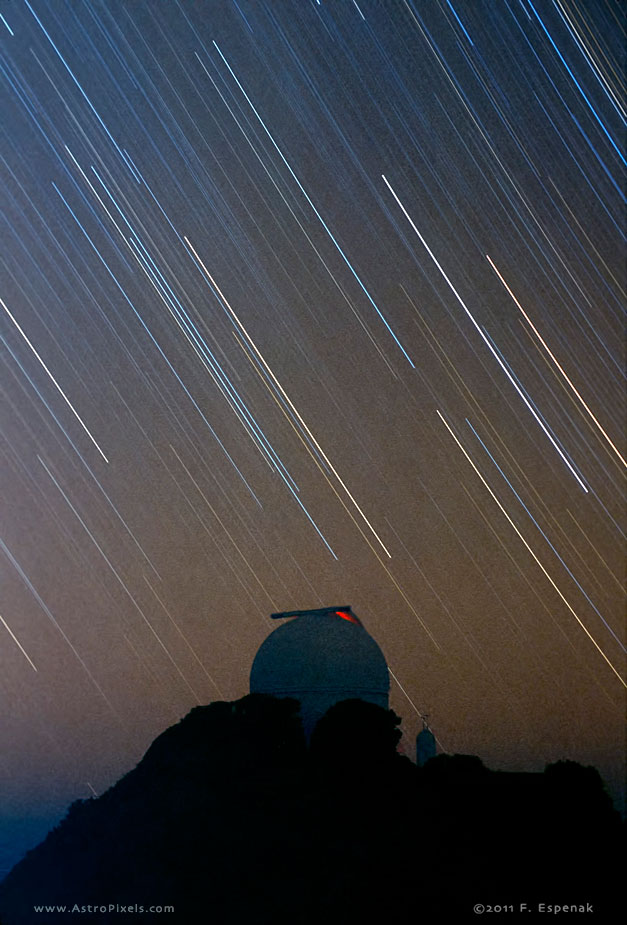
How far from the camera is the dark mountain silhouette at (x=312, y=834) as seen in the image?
693 inches

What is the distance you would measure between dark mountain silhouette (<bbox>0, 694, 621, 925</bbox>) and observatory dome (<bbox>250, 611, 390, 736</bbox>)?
100 cm

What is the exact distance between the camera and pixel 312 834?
781 inches

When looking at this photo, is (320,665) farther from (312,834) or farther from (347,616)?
(312,834)

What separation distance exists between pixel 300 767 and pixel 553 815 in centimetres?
639

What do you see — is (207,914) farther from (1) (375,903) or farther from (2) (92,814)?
(2) (92,814)

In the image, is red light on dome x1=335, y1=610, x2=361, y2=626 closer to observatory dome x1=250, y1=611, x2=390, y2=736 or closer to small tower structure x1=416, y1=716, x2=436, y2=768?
observatory dome x1=250, y1=611, x2=390, y2=736

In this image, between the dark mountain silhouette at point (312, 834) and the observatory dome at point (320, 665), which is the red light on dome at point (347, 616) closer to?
the observatory dome at point (320, 665)

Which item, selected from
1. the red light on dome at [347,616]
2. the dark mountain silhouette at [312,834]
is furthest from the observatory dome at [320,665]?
the dark mountain silhouette at [312,834]

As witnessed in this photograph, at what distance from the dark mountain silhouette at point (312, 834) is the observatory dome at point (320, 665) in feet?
3.28

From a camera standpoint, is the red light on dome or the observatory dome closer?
the observatory dome

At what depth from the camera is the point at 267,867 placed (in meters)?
19.1

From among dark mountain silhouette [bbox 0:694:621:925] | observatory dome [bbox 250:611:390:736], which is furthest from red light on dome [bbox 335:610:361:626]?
dark mountain silhouette [bbox 0:694:621:925]

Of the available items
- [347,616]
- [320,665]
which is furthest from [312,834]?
[347,616]

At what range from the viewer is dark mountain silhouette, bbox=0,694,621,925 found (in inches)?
693
